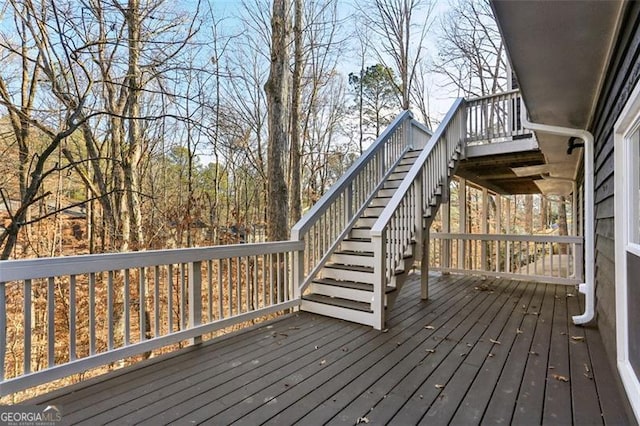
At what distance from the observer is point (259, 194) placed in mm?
10977

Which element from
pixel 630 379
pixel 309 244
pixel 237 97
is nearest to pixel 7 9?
pixel 309 244

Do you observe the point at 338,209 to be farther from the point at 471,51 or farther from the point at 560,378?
the point at 471,51

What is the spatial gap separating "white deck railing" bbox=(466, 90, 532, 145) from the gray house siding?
2.57 metres

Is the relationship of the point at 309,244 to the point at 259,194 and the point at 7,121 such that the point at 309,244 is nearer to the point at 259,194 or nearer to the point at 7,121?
the point at 7,121

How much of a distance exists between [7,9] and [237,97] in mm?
7100

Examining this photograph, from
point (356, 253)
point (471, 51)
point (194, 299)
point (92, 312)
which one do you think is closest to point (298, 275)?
point (356, 253)

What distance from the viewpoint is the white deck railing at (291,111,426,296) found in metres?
4.10

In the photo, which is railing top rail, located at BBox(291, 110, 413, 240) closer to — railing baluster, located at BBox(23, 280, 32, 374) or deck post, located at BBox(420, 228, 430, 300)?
deck post, located at BBox(420, 228, 430, 300)

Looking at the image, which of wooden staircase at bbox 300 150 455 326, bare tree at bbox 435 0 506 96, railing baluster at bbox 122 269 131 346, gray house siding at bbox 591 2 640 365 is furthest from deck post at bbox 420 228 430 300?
bare tree at bbox 435 0 506 96

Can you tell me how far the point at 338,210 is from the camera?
14.9ft

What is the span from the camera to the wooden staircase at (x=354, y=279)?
3.65m

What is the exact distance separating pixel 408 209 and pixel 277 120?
2537 millimetres

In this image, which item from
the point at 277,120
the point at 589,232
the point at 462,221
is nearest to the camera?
the point at 589,232

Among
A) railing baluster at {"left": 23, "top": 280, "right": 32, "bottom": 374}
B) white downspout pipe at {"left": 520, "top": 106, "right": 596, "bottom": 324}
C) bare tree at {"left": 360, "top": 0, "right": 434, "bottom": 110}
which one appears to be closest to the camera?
railing baluster at {"left": 23, "top": 280, "right": 32, "bottom": 374}
